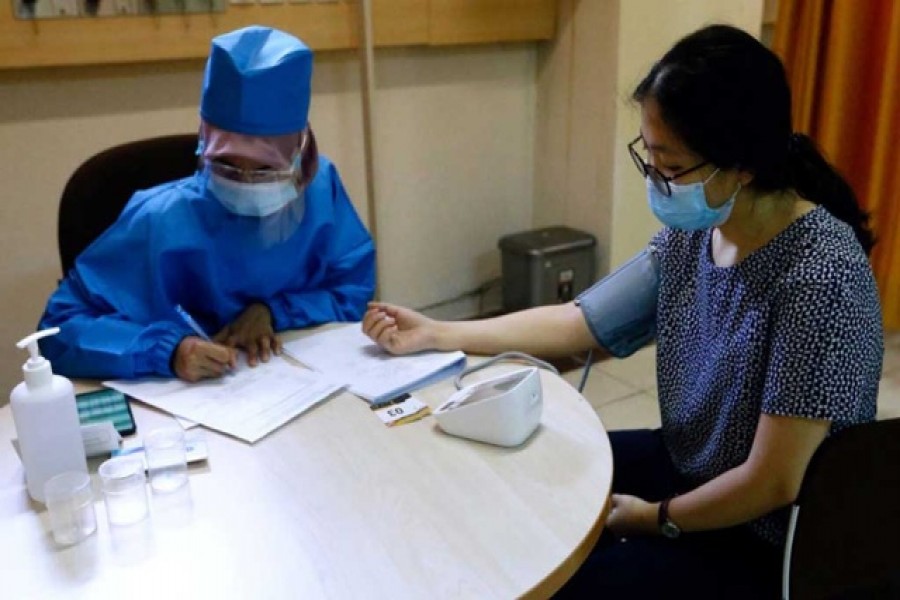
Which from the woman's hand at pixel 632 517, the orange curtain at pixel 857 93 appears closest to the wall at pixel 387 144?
the orange curtain at pixel 857 93

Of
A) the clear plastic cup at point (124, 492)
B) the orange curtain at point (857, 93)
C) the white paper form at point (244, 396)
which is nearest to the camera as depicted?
the clear plastic cup at point (124, 492)

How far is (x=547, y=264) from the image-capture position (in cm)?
291

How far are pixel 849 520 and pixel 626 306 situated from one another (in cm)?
56

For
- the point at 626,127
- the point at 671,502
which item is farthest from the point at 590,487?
the point at 626,127

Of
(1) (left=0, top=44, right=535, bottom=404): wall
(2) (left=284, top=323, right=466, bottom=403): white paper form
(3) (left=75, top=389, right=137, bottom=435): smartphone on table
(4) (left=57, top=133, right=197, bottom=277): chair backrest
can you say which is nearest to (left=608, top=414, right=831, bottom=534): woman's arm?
(2) (left=284, top=323, right=466, bottom=403): white paper form

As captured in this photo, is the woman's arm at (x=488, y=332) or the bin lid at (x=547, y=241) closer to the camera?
the woman's arm at (x=488, y=332)

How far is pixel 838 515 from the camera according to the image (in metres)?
0.90

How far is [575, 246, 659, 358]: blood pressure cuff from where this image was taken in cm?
138

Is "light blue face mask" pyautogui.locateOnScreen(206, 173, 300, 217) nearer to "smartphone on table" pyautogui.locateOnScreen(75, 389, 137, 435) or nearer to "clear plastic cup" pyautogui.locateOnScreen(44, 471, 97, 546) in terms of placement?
"smartphone on table" pyautogui.locateOnScreen(75, 389, 137, 435)

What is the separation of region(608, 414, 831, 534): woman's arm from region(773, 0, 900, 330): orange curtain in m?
2.12

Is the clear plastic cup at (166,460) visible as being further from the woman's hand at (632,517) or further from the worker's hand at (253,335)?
the woman's hand at (632,517)

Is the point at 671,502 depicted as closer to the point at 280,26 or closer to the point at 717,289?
the point at 717,289

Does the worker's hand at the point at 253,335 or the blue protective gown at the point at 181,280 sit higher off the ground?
the blue protective gown at the point at 181,280

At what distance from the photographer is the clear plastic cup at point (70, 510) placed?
2.96 ft
